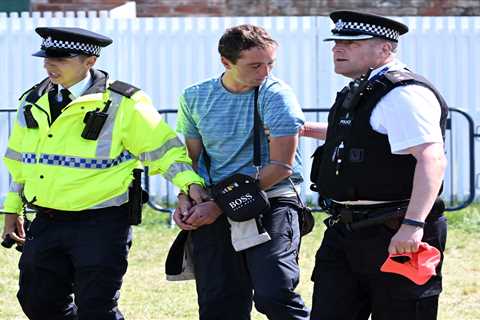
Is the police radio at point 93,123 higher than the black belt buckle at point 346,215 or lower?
higher

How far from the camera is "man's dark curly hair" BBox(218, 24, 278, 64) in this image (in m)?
5.62

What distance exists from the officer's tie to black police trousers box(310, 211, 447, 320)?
1471 millimetres

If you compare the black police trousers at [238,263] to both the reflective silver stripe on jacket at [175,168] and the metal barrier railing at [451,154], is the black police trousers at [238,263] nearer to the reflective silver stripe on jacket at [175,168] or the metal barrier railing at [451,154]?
the reflective silver stripe on jacket at [175,168]

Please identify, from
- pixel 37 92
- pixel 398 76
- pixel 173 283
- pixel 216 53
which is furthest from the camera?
pixel 216 53

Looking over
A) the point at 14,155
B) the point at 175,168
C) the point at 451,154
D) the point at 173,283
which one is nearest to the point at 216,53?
the point at 451,154

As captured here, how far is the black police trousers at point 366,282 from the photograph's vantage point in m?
5.09

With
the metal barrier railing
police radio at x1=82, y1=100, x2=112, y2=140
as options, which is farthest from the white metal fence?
police radio at x1=82, y1=100, x2=112, y2=140

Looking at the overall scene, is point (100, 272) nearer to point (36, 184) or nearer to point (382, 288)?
point (36, 184)

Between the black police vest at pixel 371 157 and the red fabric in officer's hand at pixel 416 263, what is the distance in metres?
0.29

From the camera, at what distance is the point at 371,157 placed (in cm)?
506

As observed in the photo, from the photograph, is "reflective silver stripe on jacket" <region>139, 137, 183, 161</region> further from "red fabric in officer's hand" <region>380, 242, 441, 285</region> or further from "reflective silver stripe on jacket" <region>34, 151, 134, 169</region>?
"red fabric in officer's hand" <region>380, 242, 441, 285</region>

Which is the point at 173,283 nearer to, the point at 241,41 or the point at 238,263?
the point at 238,263

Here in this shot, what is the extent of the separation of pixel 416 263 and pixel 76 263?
173cm

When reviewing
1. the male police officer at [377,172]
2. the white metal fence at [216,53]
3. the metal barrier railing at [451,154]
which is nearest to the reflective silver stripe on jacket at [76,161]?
the male police officer at [377,172]
